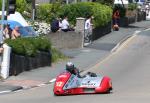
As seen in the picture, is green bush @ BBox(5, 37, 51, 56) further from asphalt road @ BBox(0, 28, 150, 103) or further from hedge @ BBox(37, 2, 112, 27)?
hedge @ BBox(37, 2, 112, 27)

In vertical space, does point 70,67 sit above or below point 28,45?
above

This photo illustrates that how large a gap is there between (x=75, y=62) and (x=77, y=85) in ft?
40.6

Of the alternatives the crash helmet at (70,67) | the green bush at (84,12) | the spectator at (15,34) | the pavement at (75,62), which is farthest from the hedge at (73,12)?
the crash helmet at (70,67)

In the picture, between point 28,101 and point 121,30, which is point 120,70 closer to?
point 28,101

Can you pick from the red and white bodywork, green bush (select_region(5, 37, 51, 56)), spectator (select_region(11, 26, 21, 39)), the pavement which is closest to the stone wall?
the pavement

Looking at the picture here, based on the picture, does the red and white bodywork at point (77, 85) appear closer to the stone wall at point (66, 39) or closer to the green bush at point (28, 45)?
the green bush at point (28, 45)

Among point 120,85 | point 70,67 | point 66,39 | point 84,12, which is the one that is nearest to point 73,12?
point 84,12

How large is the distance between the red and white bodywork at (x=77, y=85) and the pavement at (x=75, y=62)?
224 cm

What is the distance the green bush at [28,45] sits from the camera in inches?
1060

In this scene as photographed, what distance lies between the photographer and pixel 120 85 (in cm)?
2339

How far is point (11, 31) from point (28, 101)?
1337 cm

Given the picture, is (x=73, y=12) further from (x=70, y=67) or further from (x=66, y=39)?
(x=70, y=67)

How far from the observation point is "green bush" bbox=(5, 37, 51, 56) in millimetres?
26922

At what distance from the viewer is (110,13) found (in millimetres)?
52250
